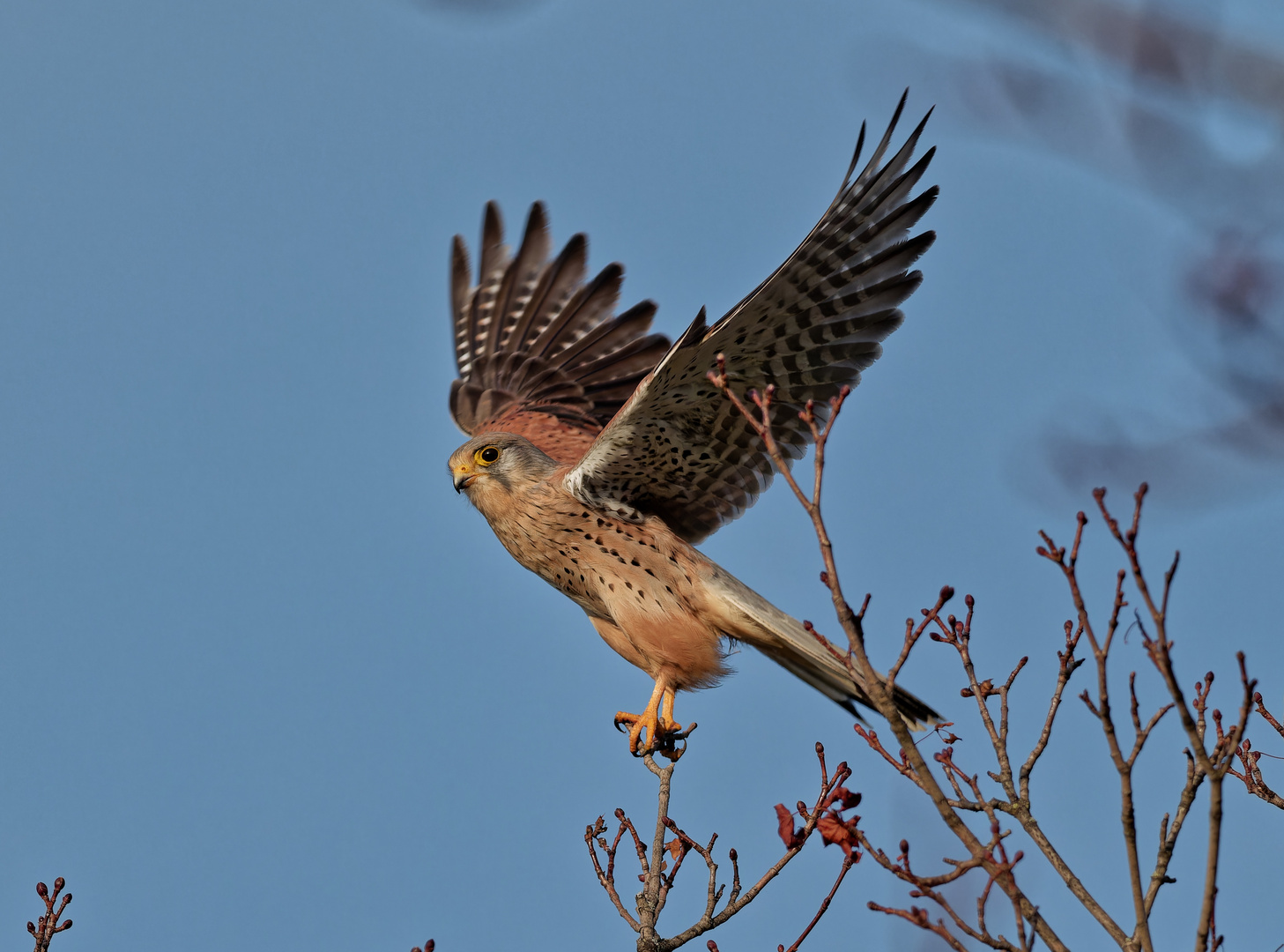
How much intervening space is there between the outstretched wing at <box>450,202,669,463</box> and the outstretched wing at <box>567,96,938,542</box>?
1226 mm

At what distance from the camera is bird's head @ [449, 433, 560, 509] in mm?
5469

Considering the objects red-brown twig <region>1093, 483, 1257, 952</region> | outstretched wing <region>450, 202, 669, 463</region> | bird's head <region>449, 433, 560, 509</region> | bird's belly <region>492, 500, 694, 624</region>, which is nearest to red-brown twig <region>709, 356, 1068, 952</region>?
red-brown twig <region>1093, 483, 1257, 952</region>

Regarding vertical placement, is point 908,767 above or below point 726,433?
below

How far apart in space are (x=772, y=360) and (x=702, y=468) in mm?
554

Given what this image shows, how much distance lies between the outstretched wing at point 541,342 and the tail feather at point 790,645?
A: 1.63m

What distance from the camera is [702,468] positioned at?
519 cm

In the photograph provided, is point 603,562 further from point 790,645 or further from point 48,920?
point 48,920

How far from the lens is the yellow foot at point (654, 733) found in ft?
15.6

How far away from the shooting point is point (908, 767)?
2652 mm

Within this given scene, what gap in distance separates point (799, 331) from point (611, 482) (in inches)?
39.0

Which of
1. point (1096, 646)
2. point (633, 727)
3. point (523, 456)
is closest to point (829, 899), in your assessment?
point (1096, 646)

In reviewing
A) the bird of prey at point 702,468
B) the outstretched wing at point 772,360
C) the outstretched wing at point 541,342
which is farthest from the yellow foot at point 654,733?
the outstretched wing at point 541,342

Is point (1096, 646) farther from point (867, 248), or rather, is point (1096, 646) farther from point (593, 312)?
point (593, 312)

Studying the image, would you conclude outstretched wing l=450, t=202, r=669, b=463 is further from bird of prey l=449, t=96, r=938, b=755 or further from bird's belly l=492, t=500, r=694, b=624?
bird's belly l=492, t=500, r=694, b=624
